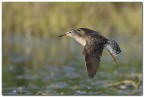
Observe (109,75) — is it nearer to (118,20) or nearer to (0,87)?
(0,87)

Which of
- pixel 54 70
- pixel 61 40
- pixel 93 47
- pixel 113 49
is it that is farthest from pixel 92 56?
pixel 61 40

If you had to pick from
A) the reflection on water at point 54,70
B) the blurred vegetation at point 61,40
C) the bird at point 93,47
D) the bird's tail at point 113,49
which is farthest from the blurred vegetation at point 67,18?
the bird's tail at point 113,49

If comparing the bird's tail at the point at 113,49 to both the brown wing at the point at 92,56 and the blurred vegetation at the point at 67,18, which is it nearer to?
the brown wing at the point at 92,56

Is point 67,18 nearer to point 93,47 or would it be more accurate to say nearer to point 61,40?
point 61,40

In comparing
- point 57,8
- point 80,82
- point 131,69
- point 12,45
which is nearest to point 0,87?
point 80,82

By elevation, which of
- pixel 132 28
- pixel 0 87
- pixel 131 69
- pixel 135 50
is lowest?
pixel 0 87

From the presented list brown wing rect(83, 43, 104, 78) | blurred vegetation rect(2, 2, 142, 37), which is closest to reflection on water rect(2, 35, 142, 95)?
blurred vegetation rect(2, 2, 142, 37)
